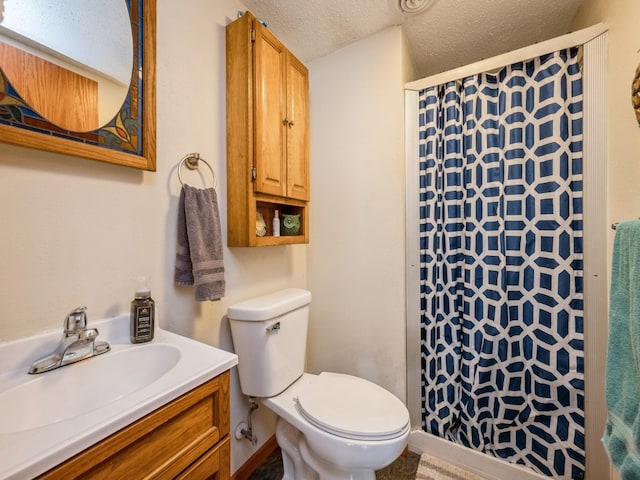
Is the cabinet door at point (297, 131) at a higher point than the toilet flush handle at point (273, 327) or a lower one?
higher

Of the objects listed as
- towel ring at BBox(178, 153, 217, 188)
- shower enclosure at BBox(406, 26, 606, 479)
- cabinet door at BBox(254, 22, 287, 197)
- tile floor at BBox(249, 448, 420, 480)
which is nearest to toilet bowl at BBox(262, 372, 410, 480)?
tile floor at BBox(249, 448, 420, 480)

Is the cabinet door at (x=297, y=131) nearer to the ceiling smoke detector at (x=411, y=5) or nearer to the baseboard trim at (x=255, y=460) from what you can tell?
the ceiling smoke detector at (x=411, y=5)

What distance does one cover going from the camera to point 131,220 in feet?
2.92

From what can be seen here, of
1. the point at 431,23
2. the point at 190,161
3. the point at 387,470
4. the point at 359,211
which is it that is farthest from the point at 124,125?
the point at 387,470

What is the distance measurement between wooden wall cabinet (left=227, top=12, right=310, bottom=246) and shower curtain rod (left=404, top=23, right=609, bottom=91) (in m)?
0.73

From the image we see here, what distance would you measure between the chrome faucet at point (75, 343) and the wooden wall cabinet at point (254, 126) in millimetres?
575

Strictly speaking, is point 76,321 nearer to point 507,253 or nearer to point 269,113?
point 269,113

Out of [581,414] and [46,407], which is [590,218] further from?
[46,407]

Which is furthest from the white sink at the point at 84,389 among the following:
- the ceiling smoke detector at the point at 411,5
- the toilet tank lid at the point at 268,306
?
the ceiling smoke detector at the point at 411,5

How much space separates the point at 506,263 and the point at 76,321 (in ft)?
5.42

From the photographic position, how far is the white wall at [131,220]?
676mm

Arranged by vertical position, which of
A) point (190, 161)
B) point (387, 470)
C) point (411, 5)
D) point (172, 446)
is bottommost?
point (387, 470)

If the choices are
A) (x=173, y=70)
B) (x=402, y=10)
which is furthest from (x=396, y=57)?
(x=173, y=70)

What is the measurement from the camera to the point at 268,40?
1213mm
